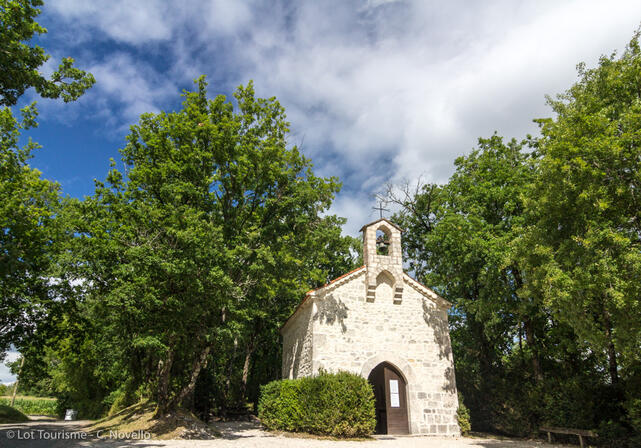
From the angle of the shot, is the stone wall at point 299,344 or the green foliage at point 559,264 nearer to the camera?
the green foliage at point 559,264

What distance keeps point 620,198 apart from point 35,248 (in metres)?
22.4

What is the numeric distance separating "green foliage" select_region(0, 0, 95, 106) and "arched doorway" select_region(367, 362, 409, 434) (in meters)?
14.5

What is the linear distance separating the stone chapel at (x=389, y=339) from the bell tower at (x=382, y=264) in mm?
43

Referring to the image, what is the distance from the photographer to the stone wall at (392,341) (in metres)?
14.8

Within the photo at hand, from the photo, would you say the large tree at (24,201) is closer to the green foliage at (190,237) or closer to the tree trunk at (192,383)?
the green foliage at (190,237)

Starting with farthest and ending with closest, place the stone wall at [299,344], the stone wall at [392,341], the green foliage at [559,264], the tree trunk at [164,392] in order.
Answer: the stone wall at [299,344], the stone wall at [392,341], the tree trunk at [164,392], the green foliage at [559,264]

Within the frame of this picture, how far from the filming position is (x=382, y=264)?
631 inches

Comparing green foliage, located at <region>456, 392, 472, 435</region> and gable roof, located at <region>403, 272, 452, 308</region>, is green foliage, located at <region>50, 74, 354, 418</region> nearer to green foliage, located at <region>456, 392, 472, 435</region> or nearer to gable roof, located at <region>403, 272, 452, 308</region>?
gable roof, located at <region>403, 272, 452, 308</region>

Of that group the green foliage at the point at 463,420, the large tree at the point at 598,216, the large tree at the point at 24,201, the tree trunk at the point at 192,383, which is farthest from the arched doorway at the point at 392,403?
the large tree at the point at 24,201

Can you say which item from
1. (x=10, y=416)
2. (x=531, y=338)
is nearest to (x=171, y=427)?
(x=10, y=416)

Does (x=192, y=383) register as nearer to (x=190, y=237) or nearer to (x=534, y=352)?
(x=190, y=237)

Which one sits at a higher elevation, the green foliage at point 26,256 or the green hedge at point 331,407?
the green foliage at point 26,256

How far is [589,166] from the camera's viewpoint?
10.8 metres

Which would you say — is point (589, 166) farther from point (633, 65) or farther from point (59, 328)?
point (59, 328)
